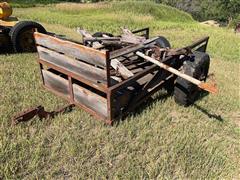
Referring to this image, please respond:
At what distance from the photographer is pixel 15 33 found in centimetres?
656

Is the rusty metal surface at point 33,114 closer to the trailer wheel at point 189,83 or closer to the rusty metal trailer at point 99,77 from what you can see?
the rusty metal trailer at point 99,77

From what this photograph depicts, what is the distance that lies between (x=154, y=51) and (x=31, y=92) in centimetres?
269

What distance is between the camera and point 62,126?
390 cm

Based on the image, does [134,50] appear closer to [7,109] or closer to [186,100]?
[186,100]

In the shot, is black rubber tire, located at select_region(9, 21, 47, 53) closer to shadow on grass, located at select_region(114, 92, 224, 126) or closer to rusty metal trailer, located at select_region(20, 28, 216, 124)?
rusty metal trailer, located at select_region(20, 28, 216, 124)

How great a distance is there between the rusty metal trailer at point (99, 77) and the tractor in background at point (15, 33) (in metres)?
2.26

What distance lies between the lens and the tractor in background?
6629mm

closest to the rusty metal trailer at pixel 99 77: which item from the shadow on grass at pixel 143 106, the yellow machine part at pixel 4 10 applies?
the shadow on grass at pixel 143 106

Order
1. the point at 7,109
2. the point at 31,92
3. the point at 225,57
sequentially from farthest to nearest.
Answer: the point at 225,57, the point at 31,92, the point at 7,109

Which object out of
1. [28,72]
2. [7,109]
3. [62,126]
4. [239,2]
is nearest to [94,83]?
[62,126]

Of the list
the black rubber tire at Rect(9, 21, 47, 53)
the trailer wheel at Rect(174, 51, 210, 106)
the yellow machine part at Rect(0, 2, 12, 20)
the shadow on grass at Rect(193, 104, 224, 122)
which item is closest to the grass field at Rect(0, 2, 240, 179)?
the shadow on grass at Rect(193, 104, 224, 122)

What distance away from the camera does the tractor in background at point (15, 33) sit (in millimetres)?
6629

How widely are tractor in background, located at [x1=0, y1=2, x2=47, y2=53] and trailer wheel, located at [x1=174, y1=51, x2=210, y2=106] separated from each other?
164 inches

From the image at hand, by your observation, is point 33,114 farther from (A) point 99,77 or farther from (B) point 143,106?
(B) point 143,106
